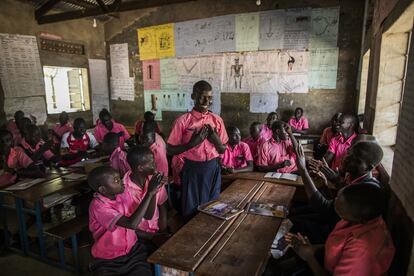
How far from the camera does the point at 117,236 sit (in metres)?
1.98

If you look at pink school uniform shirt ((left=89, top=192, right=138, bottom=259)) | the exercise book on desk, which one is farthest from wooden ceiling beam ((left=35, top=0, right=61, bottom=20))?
pink school uniform shirt ((left=89, top=192, right=138, bottom=259))

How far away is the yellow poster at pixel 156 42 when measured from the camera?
23.8ft

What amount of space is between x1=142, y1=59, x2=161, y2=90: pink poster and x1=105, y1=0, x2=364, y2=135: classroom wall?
18cm

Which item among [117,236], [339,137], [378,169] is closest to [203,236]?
[117,236]

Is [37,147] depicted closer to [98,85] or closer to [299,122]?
[98,85]

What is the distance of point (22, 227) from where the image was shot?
3025mm

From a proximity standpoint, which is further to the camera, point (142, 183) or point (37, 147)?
point (37, 147)

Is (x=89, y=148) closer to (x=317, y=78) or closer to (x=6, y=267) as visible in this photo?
(x=6, y=267)

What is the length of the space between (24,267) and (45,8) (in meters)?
5.53

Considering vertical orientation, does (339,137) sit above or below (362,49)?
below

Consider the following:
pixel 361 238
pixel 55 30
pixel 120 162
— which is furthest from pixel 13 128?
pixel 361 238

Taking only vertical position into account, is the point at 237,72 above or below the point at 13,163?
above

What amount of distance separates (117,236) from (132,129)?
20.7 ft

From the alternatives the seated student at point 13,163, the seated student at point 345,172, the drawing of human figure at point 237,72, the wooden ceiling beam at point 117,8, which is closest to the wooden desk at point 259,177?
the seated student at point 345,172
